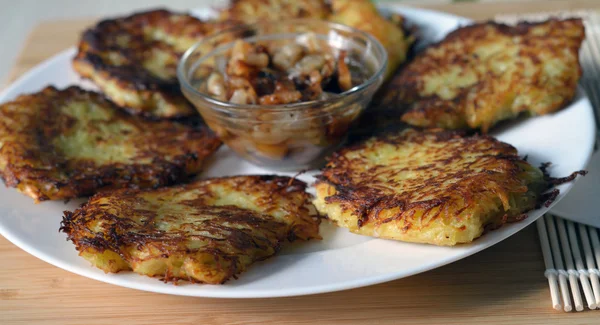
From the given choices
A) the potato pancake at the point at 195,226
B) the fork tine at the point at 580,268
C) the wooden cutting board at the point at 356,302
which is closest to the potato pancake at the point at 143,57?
the potato pancake at the point at 195,226

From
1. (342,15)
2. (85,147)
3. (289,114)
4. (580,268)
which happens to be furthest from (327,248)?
(342,15)

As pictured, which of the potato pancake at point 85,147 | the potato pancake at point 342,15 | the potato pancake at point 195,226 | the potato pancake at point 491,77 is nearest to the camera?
Result: the potato pancake at point 195,226

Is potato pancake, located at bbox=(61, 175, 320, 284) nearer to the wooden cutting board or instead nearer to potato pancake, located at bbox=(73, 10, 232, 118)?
the wooden cutting board

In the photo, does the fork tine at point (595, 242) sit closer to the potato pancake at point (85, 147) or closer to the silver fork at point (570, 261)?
the silver fork at point (570, 261)

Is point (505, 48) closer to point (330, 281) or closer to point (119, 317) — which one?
point (330, 281)

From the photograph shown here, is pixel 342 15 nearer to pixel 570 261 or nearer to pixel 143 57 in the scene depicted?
pixel 143 57

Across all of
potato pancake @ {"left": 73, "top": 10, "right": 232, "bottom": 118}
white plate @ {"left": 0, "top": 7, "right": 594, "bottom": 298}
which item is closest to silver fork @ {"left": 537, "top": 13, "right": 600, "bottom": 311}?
white plate @ {"left": 0, "top": 7, "right": 594, "bottom": 298}
